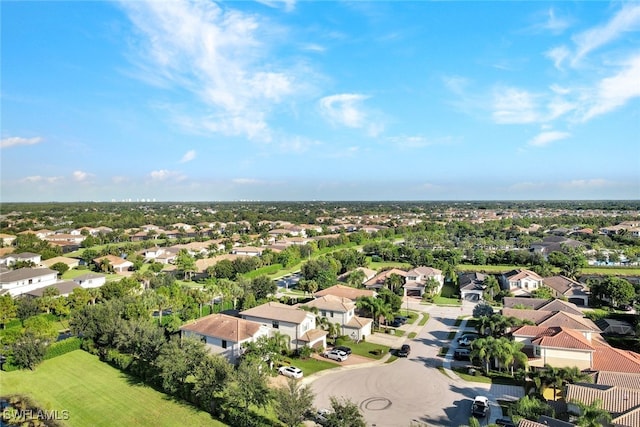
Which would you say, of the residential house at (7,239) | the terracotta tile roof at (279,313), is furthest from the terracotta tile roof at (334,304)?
the residential house at (7,239)

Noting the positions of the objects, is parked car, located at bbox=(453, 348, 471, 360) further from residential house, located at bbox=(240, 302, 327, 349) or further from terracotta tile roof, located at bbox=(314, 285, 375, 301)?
terracotta tile roof, located at bbox=(314, 285, 375, 301)

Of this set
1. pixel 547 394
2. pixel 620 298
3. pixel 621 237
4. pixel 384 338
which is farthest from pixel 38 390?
pixel 621 237

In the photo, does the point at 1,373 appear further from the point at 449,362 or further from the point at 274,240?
the point at 274,240

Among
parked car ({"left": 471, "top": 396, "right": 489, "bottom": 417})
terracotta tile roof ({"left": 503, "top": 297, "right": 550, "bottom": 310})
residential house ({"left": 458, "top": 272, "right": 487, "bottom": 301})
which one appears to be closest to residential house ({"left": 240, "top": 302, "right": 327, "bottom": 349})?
parked car ({"left": 471, "top": 396, "right": 489, "bottom": 417})

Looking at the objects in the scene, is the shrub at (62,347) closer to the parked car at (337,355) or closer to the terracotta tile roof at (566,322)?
the parked car at (337,355)

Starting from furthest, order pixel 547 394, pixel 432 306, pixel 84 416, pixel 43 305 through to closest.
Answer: pixel 432 306, pixel 43 305, pixel 547 394, pixel 84 416

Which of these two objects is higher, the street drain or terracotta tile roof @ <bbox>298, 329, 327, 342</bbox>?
terracotta tile roof @ <bbox>298, 329, 327, 342</bbox>

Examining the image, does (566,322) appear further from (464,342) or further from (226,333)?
(226,333)
